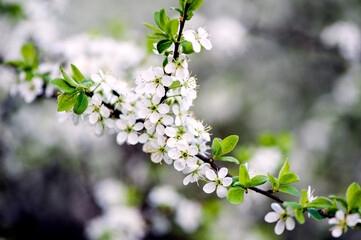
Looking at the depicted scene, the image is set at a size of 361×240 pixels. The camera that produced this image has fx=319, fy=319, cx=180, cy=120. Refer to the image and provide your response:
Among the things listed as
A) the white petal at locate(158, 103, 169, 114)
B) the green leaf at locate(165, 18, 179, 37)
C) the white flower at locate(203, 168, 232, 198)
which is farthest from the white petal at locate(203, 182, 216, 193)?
the green leaf at locate(165, 18, 179, 37)

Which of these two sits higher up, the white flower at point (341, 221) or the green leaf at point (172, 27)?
the green leaf at point (172, 27)

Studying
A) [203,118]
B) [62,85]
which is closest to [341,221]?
[62,85]

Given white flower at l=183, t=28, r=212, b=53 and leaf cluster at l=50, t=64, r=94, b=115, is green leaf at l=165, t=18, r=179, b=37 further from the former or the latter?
leaf cluster at l=50, t=64, r=94, b=115

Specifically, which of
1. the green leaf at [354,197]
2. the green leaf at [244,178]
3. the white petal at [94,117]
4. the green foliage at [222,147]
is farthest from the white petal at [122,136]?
the green leaf at [354,197]

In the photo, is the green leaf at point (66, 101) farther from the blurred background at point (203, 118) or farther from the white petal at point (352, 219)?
the white petal at point (352, 219)

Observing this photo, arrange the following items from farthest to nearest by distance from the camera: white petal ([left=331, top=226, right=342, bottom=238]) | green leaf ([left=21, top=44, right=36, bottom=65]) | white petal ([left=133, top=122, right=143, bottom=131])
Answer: green leaf ([left=21, top=44, right=36, bottom=65]) → white petal ([left=133, top=122, right=143, bottom=131]) → white petal ([left=331, top=226, right=342, bottom=238])

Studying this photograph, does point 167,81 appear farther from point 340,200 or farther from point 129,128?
point 340,200
